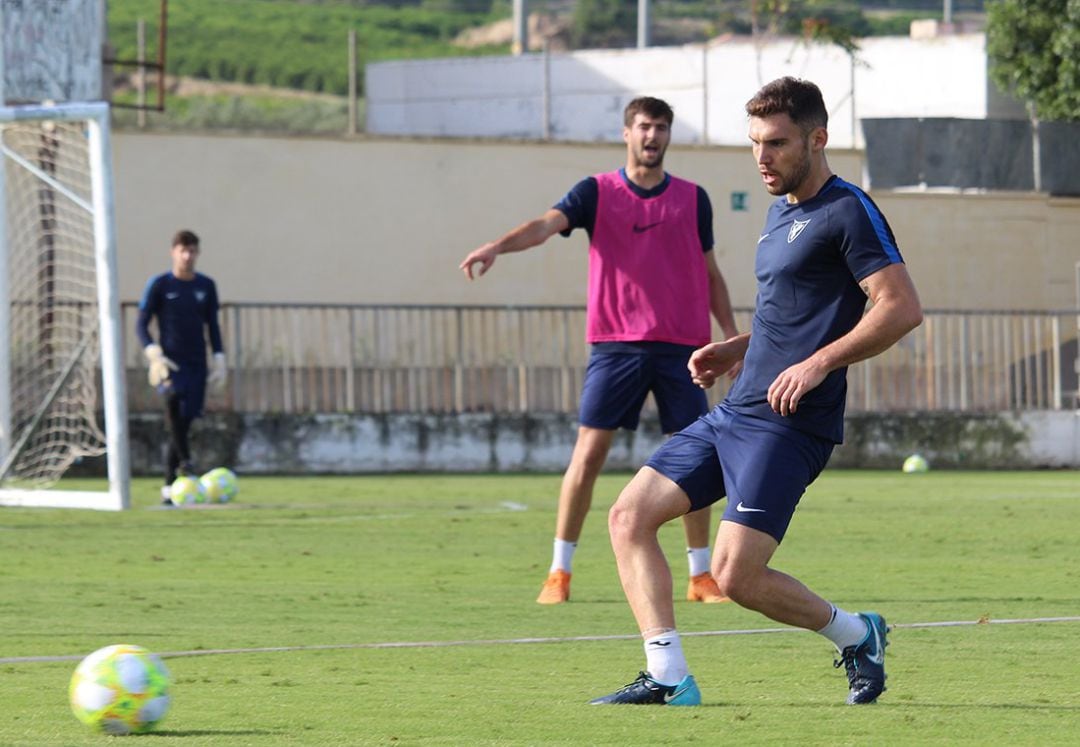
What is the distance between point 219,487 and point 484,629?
9012mm

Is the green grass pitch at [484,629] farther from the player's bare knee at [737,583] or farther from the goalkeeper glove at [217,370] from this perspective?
the goalkeeper glove at [217,370]

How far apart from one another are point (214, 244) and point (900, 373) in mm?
9270

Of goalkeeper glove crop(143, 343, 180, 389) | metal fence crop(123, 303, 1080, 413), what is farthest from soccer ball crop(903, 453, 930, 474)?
goalkeeper glove crop(143, 343, 180, 389)

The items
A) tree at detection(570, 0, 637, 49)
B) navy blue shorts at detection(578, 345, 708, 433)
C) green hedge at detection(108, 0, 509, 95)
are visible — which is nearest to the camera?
navy blue shorts at detection(578, 345, 708, 433)

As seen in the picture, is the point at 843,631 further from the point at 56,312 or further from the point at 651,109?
the point at 56,312

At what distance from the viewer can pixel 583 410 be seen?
10305mm

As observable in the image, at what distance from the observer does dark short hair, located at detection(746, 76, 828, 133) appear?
21.7 feet

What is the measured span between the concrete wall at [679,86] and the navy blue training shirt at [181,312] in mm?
23189

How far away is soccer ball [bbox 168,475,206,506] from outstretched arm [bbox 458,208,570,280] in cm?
815

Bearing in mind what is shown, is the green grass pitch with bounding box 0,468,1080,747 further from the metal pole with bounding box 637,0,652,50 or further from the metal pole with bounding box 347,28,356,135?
the metal pole with bounding box 637,0,652,50

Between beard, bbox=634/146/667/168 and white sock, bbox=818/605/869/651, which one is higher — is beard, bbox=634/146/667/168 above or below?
above

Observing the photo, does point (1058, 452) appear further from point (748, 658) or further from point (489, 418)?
point (748, 658)

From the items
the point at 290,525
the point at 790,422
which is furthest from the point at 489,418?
the point at 790,422

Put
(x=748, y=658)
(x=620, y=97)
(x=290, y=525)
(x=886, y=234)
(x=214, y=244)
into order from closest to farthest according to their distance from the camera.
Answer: (x=886, y=234)
(x=748, y=658)
(x=290, y=525)
(x=214, y=244)
(x=620, y=97)
